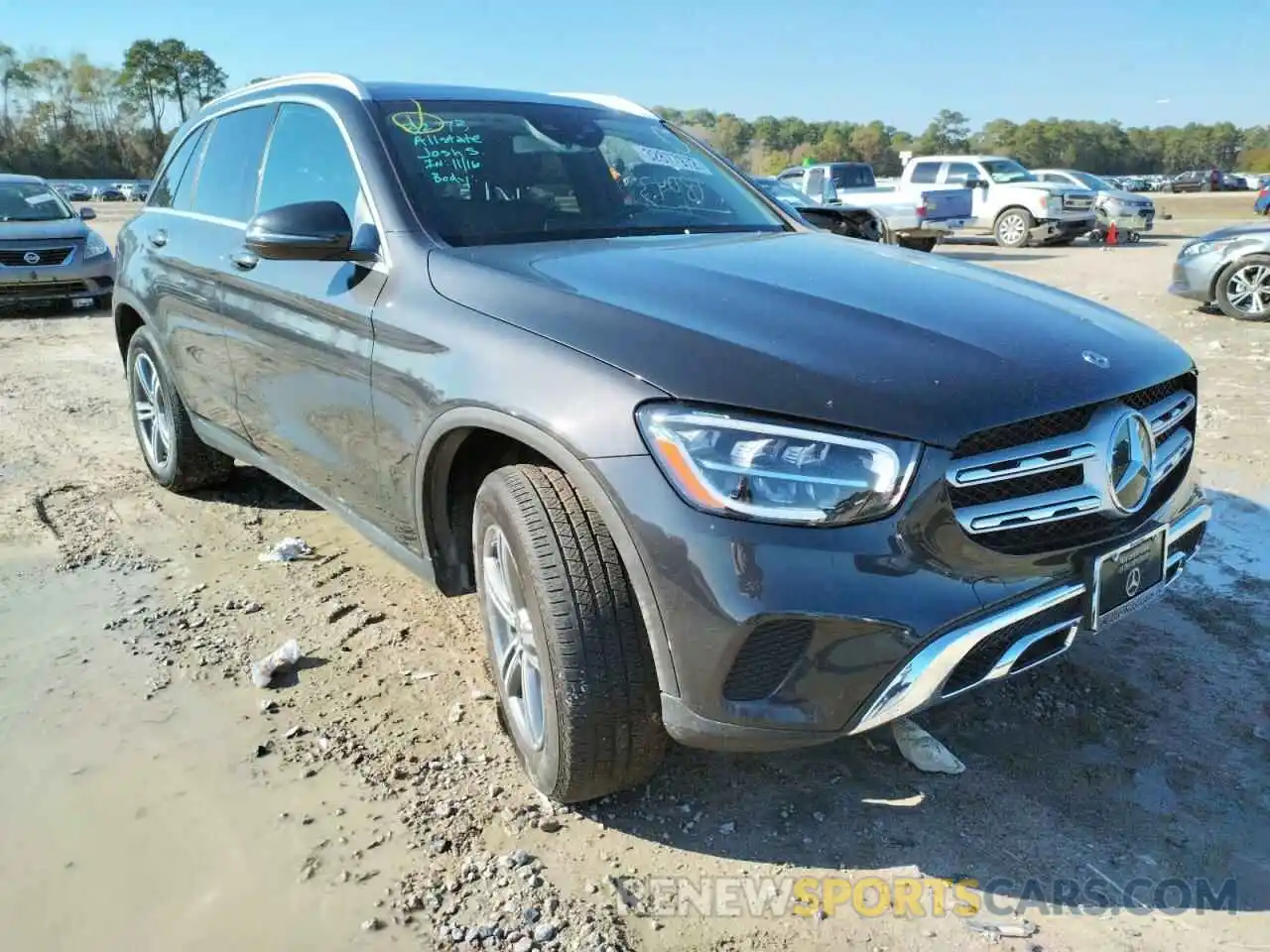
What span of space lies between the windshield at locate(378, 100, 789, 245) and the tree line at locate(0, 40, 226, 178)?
92386 mm

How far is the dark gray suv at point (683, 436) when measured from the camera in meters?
1.90

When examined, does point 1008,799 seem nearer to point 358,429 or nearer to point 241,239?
point 358,429

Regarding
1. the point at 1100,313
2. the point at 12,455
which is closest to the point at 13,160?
the point at 12,455

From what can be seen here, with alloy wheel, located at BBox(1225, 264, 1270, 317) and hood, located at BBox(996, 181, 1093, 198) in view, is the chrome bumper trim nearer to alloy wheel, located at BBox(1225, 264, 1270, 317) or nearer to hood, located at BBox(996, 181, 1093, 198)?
alloy wheel, located at BBox(1225, 264, 1270, 317)

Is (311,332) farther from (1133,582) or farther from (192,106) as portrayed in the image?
(192,106)

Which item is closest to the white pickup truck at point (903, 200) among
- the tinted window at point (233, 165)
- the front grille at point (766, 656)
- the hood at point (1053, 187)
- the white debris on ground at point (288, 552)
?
the hood at point (1053, 187)

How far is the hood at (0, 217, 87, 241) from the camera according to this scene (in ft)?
36.0

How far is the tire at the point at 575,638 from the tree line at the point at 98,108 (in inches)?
3687

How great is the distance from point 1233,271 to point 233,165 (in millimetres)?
9030

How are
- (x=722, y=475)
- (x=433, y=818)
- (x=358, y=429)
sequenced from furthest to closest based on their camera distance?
(x=358, y=429)
(x=433, y=818)
(x=722, y=475)

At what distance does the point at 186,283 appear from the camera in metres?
4.07

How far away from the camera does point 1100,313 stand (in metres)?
2.70

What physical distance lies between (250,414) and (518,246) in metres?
1.51

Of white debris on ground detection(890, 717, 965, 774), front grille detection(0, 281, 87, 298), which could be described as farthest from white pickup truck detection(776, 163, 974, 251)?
white debris on ground detection(890, 717, 965, 774)
